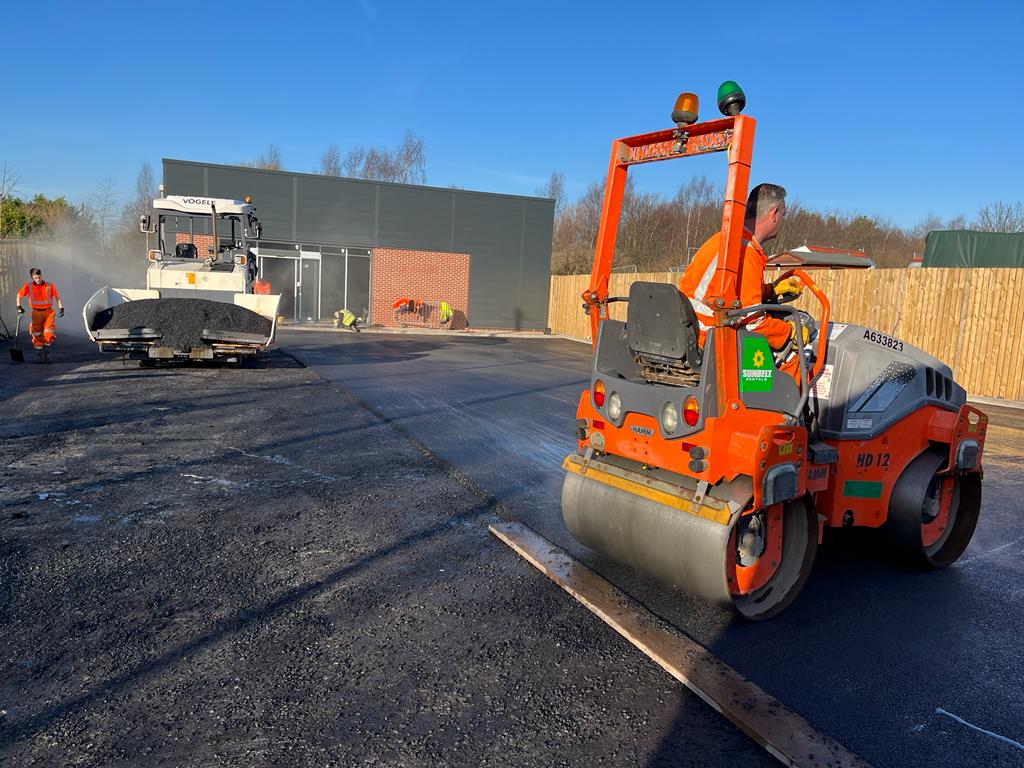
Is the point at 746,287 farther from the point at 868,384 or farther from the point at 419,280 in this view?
the point at 419,280

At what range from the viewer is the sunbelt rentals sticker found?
12.1 ft

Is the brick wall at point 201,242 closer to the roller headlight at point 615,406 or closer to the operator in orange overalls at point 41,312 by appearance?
the operator in orange overalls at point 41,312

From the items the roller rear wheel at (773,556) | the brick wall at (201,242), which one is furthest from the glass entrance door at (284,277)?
the roller rear wheel at (773,556)

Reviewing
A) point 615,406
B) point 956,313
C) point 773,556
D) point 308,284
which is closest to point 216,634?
point 615,406

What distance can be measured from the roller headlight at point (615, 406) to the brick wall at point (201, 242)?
13.6 metres

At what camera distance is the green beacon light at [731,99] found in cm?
357

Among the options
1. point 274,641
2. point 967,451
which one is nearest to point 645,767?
point 274,641

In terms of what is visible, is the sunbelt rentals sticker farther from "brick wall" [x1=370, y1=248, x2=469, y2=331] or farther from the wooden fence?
"brick wall" [x1=370, y1=248, x2=469, y2=331]

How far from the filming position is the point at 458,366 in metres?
16.1

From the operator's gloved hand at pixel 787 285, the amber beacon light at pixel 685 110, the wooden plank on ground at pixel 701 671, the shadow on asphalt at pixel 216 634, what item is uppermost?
the amber beacon light at pixel 685 110

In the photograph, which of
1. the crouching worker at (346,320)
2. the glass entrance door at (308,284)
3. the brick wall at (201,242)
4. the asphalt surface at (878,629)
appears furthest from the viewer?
the glass entrance door at (308,284)

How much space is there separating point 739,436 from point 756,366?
39 centimetres

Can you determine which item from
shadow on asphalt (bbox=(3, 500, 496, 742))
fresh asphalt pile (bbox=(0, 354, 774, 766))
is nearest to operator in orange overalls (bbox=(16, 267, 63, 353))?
fresh asphalt pile (bbox=(0, 354, 774, 766))

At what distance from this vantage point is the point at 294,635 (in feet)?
11.6
